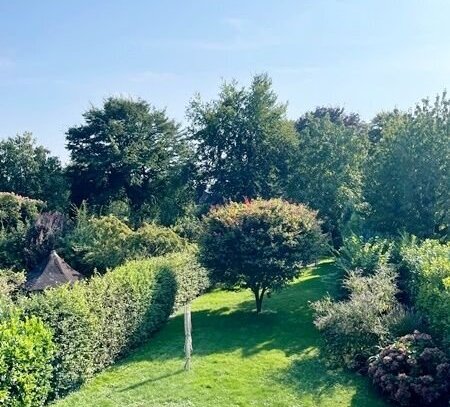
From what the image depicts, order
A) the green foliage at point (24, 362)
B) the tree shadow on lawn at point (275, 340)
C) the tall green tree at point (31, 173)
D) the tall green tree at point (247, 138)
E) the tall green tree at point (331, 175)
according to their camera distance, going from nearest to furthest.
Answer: the green foliage at point (24, 362)
the tree shadow on lawn at point (275, 340)
the tall green tree at point (331, 175)
the tall green tree at point (247, 138)
the tall green tree at point (31, 173)

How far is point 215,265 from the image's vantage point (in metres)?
16.8

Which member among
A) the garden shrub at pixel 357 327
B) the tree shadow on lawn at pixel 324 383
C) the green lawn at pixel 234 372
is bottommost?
the tree shadow on lawn at pixel 324 383

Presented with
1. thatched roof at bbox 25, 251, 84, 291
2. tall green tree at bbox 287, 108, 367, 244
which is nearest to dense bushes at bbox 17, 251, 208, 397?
thatched roof at bbox 25, 251, 84, 291

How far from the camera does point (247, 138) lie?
31.8 meters

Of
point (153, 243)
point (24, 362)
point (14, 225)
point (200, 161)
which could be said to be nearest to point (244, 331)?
point (24, 362)

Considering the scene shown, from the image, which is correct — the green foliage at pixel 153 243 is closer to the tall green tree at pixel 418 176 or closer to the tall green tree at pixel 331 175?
the tall green tree at pixel 418 176

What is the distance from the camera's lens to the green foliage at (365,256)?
16.1 meters

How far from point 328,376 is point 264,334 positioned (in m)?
3.51

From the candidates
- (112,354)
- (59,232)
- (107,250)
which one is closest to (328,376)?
(112,354)

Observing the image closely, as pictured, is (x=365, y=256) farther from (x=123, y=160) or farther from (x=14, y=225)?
(x=14, y=225)

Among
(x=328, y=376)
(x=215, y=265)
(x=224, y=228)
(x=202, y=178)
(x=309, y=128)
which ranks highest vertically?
(x=309, y=128)

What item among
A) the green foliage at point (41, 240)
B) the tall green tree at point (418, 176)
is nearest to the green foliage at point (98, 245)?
the green foliage at point (41, 240)

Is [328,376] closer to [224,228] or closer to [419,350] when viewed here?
[419,350]

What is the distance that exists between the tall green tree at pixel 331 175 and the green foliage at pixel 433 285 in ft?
→ 40.7
